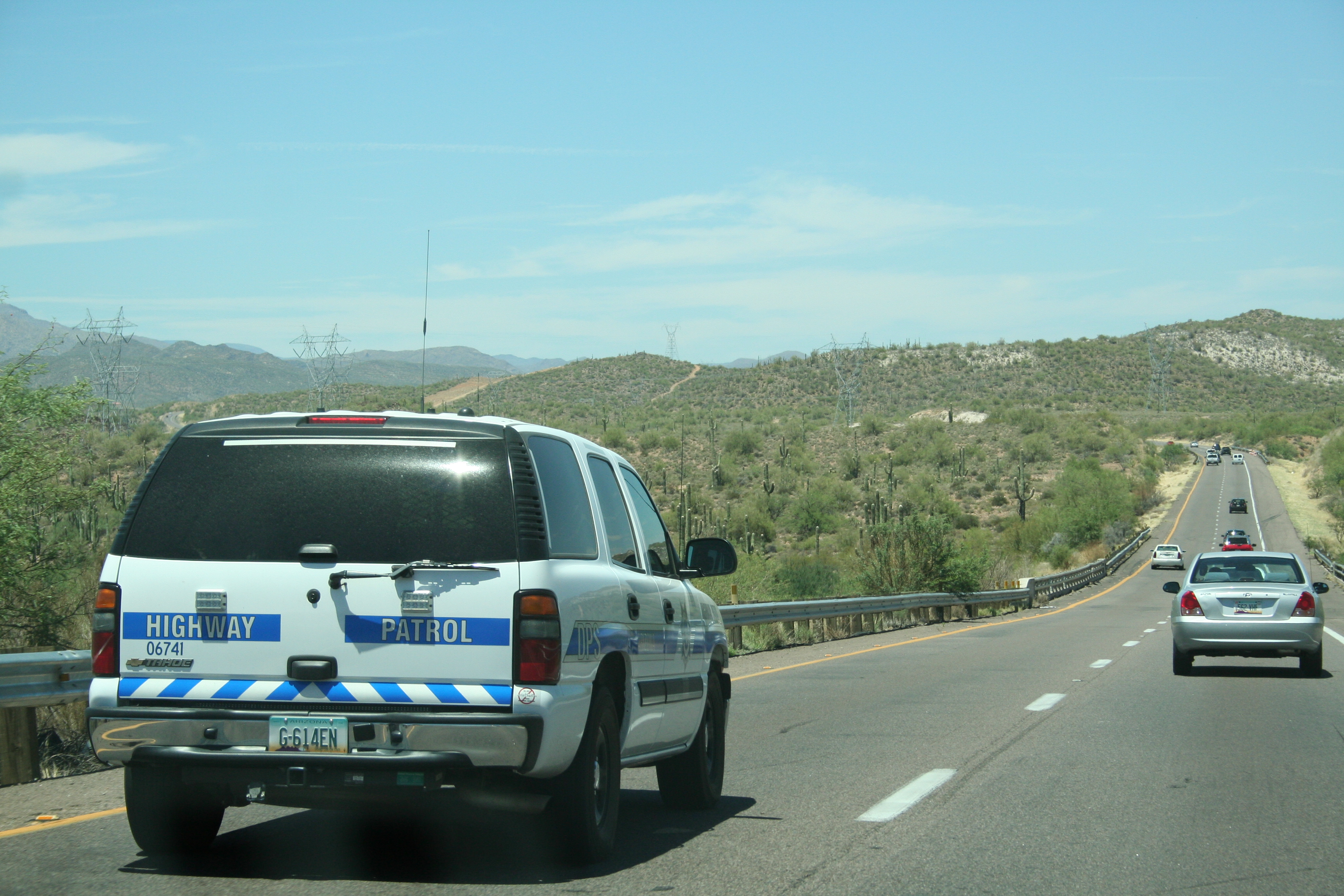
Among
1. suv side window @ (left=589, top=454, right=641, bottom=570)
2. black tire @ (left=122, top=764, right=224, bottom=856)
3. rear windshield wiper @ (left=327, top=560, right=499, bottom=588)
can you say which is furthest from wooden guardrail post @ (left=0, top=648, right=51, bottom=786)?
suv side window @ (left=589, top=454, right=641, bottom=570)

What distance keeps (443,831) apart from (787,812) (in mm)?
2029

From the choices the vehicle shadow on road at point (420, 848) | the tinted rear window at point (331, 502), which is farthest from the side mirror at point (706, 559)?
the tinted rear window at point (331, 502)

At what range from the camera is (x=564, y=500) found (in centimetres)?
631

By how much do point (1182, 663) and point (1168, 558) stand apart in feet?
173

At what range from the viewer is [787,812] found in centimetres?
798

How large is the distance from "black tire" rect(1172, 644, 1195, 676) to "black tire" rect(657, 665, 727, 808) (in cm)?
1138

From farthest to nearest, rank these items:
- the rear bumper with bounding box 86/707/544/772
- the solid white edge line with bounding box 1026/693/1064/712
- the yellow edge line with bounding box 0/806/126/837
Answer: the solid white edge line with bounding box 1026/693/1064/712 → the yellow edge line with bounding box 0/806/126/837 → the rear bumper with bounding box 86/707/544/772

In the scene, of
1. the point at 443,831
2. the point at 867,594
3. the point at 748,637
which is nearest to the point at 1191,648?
the point at 748,637

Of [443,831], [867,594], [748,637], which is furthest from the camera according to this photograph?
[867,594]

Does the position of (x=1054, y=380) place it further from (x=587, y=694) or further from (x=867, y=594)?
(x=587, y=694)

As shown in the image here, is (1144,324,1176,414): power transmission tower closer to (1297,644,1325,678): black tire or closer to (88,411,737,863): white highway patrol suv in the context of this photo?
(1297,644,1325,678): black tire

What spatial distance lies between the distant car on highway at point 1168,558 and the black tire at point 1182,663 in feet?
170

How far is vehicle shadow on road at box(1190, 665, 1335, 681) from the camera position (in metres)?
17.9

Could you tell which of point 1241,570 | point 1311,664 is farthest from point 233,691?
point 1311,664
